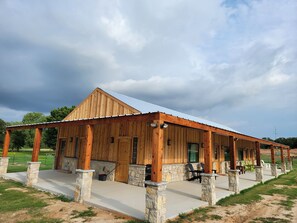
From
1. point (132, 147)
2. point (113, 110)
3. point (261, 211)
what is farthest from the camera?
point (113, 110)

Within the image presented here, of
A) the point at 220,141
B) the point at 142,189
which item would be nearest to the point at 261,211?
the point at 142,189

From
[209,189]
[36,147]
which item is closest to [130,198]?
[209,189]

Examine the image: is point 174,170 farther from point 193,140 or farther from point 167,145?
point 193,140

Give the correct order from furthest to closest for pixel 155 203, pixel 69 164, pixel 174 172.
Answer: pixel 69 164 < pixel 174 172 < pixel 155 203

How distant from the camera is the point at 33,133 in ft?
152

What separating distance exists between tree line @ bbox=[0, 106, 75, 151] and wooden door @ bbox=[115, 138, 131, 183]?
24702 mm

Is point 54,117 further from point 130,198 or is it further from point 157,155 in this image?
point 157,155

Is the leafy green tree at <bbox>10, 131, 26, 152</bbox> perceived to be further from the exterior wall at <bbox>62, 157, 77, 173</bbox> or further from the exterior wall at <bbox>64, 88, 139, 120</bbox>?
the exterior wall at <bbox>64, 88, 139, 120</bbox>

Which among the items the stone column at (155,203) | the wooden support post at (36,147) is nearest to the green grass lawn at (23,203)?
the wooden support post at (36,147)

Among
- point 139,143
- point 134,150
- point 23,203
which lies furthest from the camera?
point 134,150

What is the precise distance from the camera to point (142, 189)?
848cm

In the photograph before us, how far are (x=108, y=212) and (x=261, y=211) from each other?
4628mm

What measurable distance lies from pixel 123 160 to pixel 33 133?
44.1m

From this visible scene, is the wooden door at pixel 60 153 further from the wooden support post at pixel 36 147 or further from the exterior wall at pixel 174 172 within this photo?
the exterior wall at pixel 174 172
